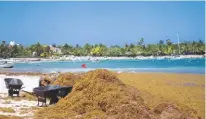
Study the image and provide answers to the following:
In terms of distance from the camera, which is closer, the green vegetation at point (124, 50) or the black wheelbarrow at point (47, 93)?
the black wheelbarrow at point (47, 93)

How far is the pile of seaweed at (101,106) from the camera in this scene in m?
10.0

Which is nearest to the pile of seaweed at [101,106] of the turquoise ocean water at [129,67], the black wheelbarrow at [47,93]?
the black wheelbarrow at [47,93]

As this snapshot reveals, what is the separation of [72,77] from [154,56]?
5162 inches

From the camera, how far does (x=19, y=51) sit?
142 metres

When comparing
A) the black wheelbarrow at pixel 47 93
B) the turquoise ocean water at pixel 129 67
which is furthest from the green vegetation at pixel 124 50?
the black wheelbarrow at pixel 47 93

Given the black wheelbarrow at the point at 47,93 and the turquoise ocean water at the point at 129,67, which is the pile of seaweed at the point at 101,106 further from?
the turquoise ocean water at the point at 129,67

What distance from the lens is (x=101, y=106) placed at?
36.4 feet

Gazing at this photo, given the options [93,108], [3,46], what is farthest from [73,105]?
[3,46]

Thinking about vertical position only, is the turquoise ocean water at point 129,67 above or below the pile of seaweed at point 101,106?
below

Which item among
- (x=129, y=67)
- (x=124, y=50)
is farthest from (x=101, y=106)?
(x=124, y=50)

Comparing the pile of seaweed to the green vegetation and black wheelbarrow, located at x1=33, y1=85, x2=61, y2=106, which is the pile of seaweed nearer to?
black wheelbarrow, located at x1=33, y1=85, x2=61, y2=106

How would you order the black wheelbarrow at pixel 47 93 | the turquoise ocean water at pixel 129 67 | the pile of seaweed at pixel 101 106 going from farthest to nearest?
the turquoise ocean water at pixel 129 67, the black wheelbarrow at pixel 47 93, the pile of seaweed at pixel 101 106

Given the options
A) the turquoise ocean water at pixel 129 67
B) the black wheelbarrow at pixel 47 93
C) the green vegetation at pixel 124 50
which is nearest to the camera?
the black wheelbarrow at pixel 47 93

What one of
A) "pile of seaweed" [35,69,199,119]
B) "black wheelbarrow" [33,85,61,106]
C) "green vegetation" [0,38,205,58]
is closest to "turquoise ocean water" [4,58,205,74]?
Answer: "black wheelbarrow" [33,85,61,106]
